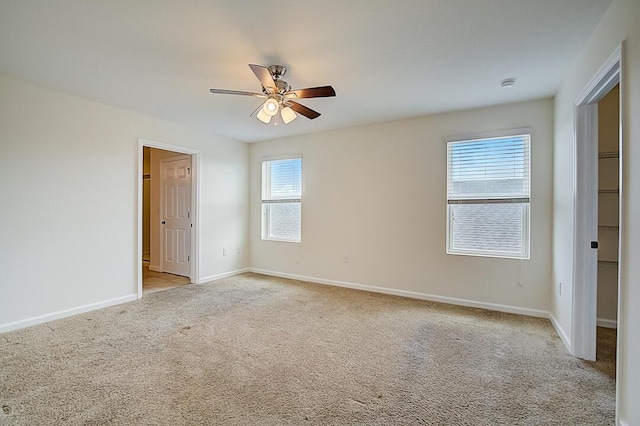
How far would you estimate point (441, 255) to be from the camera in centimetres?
397

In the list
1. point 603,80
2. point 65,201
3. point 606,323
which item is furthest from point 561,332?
point 65,201

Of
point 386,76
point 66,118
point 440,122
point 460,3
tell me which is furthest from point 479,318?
point 66,118

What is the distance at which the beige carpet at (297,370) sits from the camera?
71.4 inches

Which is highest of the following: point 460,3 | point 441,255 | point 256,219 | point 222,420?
point 460,3

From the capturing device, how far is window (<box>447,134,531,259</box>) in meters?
3.58

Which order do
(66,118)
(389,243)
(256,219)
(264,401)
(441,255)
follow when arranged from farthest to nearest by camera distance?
1. (256,219)
2. (389,243)
3. (441,255)
4. (66,118)
5. (264,401)

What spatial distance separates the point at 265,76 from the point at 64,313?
3.41 meters

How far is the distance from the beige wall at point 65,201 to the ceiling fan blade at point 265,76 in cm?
245

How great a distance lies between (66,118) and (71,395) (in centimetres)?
290

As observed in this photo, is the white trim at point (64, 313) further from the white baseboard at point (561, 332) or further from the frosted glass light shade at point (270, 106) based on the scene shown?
the white baseboard at point (561, 332)

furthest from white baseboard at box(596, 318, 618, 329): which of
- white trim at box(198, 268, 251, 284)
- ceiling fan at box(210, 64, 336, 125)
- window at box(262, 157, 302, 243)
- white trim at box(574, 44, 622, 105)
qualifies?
white trim at box(198, 268, 251, 284)

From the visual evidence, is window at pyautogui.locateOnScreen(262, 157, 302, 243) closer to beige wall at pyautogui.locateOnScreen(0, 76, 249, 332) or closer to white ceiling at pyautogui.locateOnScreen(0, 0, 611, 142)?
beige wall at pyautogui.locateOnScreen(0, 76, 249, 332)

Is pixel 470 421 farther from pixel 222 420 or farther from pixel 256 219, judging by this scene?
pixel 256 219

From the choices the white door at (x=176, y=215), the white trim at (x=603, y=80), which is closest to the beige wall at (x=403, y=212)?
the white trim at (x=603, y=80)
